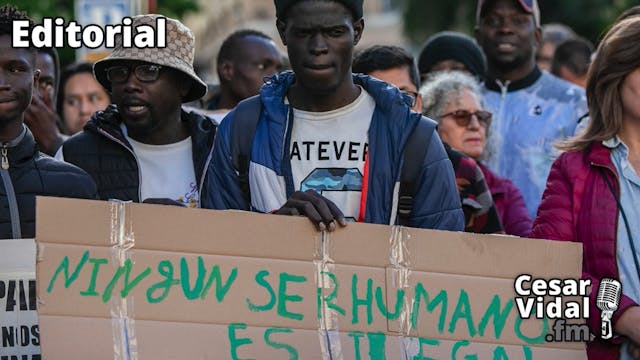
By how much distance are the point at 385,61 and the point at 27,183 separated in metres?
2.34

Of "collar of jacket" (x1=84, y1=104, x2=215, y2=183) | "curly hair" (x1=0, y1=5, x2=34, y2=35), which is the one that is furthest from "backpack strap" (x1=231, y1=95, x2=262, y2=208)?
"curly hair" (x1=0, y1=5, x2=34, y2=35)

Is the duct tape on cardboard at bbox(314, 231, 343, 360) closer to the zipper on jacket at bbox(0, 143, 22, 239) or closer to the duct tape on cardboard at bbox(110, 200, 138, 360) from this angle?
the duct tape on cardboard at bbox(110, 200, 138, 360)

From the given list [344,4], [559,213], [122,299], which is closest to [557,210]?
[559,213]

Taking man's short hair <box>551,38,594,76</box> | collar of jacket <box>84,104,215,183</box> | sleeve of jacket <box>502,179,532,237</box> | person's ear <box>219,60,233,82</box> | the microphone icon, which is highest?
man's short hair <box>551,38,594,76</box>

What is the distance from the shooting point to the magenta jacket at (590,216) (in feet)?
16.1

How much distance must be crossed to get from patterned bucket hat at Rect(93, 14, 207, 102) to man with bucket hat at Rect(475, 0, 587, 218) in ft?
6.62

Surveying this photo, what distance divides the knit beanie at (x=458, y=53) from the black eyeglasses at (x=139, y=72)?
107 inches

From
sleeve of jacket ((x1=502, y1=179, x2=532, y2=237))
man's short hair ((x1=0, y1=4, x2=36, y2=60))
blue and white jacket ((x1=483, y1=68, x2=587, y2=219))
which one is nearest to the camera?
man's short hair ((x1=0, y1=4, x2=36, y2=60))

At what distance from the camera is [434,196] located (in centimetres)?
486

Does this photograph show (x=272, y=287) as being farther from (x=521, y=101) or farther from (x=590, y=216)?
(x=521, y=101)

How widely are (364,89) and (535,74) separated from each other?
3.14 meters

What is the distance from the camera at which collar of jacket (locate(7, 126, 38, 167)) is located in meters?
5.03

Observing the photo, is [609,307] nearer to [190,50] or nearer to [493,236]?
[493,236]

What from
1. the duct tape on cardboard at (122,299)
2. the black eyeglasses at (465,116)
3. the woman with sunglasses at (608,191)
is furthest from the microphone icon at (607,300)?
the black eyeglasses at (465,116)
